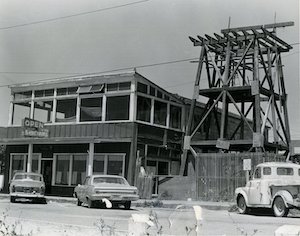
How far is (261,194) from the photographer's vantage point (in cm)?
1831

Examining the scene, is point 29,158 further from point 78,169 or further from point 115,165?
point 115,165

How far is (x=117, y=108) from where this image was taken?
28.8 meters

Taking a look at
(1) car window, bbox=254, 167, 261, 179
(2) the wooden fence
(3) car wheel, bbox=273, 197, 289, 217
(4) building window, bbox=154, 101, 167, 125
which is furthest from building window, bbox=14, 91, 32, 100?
(3) car wheel, bbox=273, 197, 289, 217

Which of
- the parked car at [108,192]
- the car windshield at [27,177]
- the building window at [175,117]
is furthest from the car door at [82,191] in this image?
the building window at [175,117]

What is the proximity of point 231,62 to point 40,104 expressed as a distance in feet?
41.3

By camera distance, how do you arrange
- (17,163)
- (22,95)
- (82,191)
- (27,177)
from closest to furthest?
(82,191), (27,177), (22,95), (17,163)

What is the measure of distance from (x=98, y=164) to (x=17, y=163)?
24.2 ft

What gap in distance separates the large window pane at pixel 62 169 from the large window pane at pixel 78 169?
23.6 inches

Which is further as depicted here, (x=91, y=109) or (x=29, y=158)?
(x=29, y=158)

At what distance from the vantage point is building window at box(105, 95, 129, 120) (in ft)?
93.4

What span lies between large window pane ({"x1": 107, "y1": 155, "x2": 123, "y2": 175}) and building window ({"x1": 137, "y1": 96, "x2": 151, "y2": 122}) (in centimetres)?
259

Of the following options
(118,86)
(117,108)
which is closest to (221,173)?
(117,108)

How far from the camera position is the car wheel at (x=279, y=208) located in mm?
17203

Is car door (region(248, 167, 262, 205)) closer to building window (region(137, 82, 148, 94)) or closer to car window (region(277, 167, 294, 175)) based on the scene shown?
car window (region(277, 167, 294, 175))
